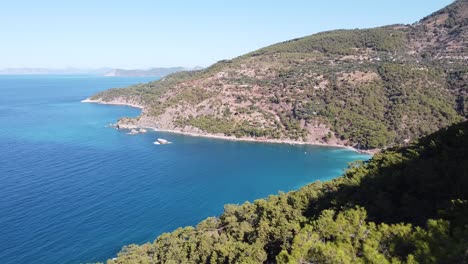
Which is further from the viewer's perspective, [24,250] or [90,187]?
[90,187]

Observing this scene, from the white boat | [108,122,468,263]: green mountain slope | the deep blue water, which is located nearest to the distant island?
[108,122,468,263]: green mountain slope

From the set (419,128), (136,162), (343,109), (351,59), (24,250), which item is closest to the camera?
(24,250)

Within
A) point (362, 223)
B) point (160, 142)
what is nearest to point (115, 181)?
point (160, 142)

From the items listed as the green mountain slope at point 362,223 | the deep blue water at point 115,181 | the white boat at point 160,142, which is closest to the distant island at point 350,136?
the green mountain slope at point 362,223

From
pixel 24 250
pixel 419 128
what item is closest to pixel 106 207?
pixel 24 250

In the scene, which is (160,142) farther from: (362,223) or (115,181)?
(362,223)

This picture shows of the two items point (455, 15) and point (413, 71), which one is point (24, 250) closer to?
point (413, 71)
